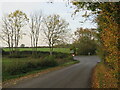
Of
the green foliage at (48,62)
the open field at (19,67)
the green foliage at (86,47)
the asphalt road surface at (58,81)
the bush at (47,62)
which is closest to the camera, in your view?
the asphalt road surface at (58,81)

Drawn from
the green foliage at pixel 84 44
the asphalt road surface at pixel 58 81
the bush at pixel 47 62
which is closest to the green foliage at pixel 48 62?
the bush at pixel 47 62

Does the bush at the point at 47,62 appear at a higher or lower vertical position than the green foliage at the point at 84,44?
lower

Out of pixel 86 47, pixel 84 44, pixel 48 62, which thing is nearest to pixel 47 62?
pixel 48 62

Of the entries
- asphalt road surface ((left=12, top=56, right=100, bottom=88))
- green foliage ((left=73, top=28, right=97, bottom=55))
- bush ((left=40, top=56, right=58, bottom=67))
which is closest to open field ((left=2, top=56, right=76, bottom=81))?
bush ((left=40, top=56, right=58, bottom=67))

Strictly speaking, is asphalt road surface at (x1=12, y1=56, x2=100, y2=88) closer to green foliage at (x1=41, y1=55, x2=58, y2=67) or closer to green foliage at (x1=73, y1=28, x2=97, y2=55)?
green foliage at (x1=41, y1=55, x2=58, y2=67)

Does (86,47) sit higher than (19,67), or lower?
higher

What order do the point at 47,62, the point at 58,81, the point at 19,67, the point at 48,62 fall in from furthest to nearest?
the point at 48,62 < the point at 47,62 < the point at 19,67 < the point at 58,81

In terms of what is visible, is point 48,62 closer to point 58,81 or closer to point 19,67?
point 19,67

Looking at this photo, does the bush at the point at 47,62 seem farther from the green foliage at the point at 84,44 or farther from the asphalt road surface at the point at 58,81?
the green foliage at the point at 84,44

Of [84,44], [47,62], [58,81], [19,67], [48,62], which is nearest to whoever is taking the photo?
[58,81]

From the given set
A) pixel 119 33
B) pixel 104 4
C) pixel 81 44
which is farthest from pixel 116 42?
pixel 81 44

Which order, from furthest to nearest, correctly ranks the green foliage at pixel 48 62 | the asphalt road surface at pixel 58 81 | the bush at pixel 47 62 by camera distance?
the green foliage at pixel 48 62, the bush at pixel 47 62, the asphalt road surface at pixel 58 81

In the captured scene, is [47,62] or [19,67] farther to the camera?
[47,62]

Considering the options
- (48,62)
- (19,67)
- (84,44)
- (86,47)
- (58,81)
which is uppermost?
(84,44)
